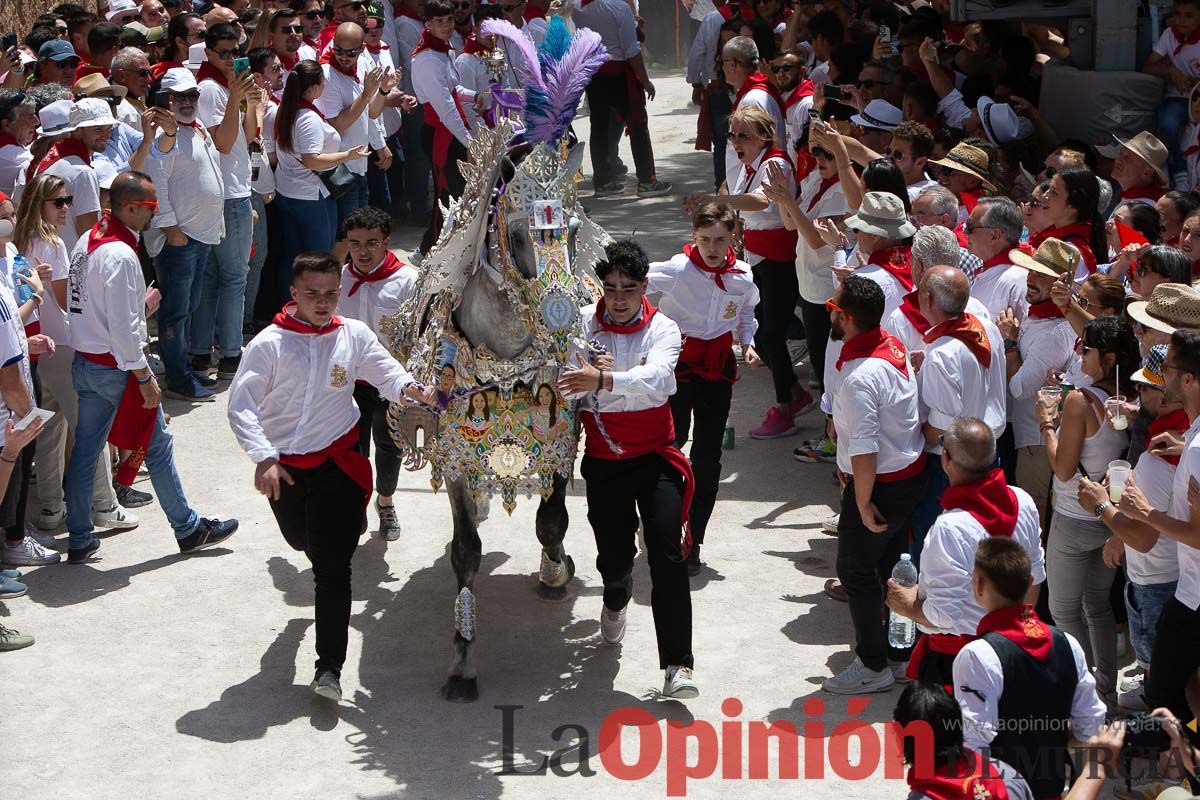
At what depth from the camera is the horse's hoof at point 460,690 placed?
6367 mm

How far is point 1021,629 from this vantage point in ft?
14.4

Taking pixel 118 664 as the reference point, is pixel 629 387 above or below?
above

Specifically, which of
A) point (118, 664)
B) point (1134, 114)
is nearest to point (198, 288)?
point (118, 664)

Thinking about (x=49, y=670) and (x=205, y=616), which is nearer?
(x=49, y=670)

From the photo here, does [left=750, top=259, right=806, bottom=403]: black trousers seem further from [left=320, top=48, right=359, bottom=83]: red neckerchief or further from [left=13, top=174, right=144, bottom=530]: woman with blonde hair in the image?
[left=13, top=174, right=144, bottom=530]: woman with blonde hair

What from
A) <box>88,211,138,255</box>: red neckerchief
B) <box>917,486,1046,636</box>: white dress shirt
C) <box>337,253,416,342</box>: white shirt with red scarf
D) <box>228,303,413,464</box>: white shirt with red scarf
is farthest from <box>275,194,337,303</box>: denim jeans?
<box>917,486,1046,636</box>: white dress shirt

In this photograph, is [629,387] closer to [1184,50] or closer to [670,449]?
[670,449]

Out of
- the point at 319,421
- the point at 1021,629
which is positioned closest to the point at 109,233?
the point at 319,421

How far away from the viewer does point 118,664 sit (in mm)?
6684

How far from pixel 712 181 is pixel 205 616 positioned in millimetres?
9510

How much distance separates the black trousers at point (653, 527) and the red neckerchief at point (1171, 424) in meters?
1.95

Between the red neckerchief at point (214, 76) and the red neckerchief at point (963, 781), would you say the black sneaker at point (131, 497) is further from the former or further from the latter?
the red neckerchief at point (963, 781)

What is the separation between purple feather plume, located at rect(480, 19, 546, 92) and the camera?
625 centimetres

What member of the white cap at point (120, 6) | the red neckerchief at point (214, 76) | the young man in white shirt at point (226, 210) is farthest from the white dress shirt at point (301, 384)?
the white cap at point (120, 6)
